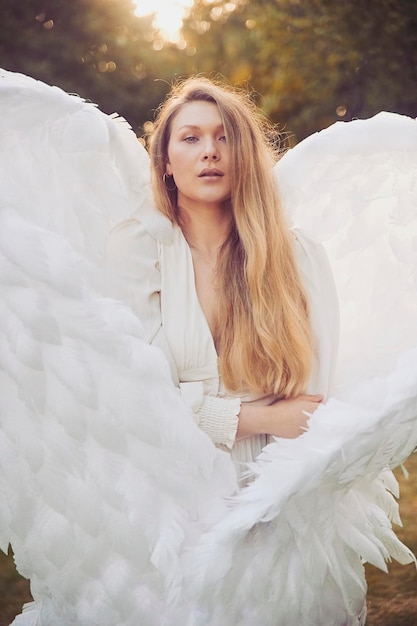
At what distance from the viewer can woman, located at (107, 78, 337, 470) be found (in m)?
2.25

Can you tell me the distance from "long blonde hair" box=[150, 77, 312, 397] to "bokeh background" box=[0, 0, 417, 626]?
5.80 meters

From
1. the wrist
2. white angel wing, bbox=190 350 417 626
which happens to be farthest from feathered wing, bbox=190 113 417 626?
the wrist

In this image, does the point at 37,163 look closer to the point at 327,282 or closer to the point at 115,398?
the point at 115,398

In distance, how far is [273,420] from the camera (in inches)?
89.0

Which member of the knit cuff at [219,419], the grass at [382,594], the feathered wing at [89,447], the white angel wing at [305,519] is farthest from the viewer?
the grass at [382,594]

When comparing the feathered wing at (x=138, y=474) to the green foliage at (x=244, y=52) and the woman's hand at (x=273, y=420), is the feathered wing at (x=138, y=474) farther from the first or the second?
the green foliage at (x=244, y=52)

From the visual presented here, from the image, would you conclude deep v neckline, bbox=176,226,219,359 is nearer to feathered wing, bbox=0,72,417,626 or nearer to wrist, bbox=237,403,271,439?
wrist, bbox=237,403,271,439

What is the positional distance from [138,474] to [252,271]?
70cm

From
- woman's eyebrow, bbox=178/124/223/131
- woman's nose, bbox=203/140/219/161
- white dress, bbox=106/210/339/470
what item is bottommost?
white dress, bbox=106/210/339/470

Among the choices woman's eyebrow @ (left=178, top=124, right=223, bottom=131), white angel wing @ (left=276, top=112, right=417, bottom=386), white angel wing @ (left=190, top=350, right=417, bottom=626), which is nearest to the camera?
white angel wing @ (left=190, top=350, right=417, bottom=626)

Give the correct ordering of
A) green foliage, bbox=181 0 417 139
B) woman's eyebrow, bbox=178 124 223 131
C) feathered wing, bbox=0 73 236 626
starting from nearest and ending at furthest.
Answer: feathered wing, bbox=0 73 236 626 < woman's eyebrow, bbox=178 124 223 131 < green foliage, bbox=181 0 417 139

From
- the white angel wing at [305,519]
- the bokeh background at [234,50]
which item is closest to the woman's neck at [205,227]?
the white angel wing at [305,519]

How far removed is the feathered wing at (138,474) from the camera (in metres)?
1.78

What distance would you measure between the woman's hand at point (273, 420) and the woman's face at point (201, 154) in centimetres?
59
